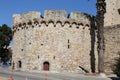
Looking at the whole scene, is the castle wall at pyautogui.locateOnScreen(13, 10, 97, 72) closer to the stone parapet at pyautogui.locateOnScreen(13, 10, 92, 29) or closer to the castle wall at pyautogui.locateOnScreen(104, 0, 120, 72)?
the stone parapet at pyautogui.locateOnScreen(13, 10, 92, 29)

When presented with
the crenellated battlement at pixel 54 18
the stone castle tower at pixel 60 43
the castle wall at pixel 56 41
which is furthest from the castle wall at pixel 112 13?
the castle wall at pixel 56 41

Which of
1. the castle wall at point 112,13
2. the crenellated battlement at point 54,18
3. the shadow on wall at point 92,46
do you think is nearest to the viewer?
the crenellated battlement at point 54,18

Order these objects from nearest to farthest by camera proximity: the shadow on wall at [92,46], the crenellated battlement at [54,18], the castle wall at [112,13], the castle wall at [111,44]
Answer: the castle wall at [111,44] → the crenellated battlement at [54,18] → the shadow on wall at [92,46] → the castle wall at [112,13]

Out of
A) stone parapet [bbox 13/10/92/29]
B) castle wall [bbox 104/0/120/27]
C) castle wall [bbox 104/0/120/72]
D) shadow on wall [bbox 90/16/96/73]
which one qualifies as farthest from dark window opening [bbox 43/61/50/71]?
castle wall [bbox 104/0/120/27]

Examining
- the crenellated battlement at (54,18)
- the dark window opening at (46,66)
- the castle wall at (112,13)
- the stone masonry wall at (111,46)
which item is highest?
the castle wall at (112,13)

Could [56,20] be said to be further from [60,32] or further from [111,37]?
[111,37]

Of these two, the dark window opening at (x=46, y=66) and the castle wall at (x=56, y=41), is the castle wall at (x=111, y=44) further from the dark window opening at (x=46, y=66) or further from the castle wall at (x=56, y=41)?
the dark window opening at (x=46, y=66)

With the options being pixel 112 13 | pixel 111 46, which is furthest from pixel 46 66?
pixel 112 13

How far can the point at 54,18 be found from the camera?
31.1 m

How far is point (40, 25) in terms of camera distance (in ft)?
102

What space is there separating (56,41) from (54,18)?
2489 millimetres

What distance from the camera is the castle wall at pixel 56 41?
100ft

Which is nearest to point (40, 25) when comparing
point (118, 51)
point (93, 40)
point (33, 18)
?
point (33, 18)

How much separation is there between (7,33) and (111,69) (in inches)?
980
